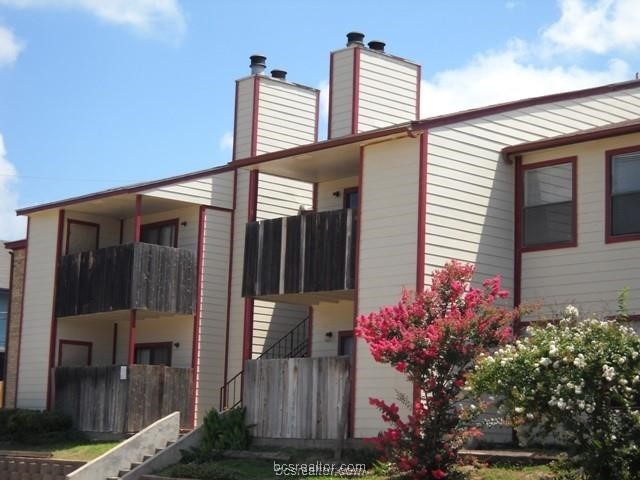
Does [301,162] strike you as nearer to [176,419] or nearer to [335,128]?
[335,128]

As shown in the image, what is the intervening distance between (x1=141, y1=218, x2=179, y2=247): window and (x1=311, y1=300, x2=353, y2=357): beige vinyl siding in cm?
616

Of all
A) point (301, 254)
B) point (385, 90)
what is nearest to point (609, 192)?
point (301, 254)

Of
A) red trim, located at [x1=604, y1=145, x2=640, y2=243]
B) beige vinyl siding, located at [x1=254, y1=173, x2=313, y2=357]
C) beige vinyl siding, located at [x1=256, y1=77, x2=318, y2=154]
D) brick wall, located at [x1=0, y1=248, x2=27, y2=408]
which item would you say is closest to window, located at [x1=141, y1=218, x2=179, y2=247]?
beige vinyl siding, located at [x1=254, y1=173, x2=313, y2=357]

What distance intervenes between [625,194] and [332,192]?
841 centimetres

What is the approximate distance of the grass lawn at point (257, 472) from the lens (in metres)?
19.8

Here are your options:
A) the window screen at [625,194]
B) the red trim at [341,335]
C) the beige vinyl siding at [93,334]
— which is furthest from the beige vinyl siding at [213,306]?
the window screen at [625,194]

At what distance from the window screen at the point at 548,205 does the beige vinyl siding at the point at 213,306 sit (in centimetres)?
1018

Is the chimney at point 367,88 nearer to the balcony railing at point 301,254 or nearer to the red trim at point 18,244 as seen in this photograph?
the balcony railing at point 301,254

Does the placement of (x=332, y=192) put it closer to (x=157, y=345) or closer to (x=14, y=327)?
(x=157, y=345)

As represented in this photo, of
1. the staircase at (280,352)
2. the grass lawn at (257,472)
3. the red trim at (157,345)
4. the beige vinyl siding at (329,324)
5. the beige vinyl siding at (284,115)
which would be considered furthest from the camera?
the beige vinyl siding at (284,115)

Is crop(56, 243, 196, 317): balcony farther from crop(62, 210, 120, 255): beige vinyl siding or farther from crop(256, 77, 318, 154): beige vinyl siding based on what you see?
crop(256, 77, 318, 154): beige vinyl siding

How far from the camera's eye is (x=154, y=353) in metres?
33.6

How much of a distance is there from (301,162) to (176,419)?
6.83 metres

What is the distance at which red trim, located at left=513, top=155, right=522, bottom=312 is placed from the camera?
81.7 ft
